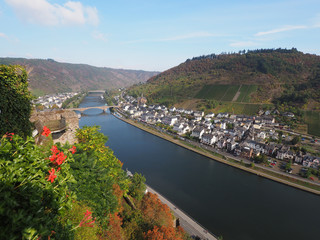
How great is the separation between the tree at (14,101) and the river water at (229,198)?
2020cm

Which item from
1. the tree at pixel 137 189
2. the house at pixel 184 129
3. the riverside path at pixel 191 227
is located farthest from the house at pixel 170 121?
the tree at pixel 137 189

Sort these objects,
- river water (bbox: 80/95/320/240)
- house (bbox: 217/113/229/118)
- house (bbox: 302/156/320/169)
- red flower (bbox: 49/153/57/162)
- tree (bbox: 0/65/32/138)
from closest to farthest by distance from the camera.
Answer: red flower (bbox: 49/153/57/162)
tree (bbox: 0/65/32/138)
river water (bbox: 80/95/320/240)
house (bbox: 302/156/320/169)
house (bbox: 217/113/229/118)

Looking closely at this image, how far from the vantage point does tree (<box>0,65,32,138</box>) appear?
689cm

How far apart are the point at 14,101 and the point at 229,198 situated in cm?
2604

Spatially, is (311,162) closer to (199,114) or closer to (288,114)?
(288,114)

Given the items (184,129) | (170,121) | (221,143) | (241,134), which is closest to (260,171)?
(221,143)

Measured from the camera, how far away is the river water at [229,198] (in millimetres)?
19359

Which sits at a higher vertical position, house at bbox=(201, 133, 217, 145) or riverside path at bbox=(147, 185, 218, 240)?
house at bbox=(201, 133, 217, 145)

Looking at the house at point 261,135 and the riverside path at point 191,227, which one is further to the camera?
the house at point 261,135

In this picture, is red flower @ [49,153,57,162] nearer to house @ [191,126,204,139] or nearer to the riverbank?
the riverbank

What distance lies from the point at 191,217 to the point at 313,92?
7344cm

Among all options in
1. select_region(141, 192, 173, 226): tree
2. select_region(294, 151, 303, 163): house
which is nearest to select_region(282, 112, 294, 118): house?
select_region(294, 151, 303, 163): house

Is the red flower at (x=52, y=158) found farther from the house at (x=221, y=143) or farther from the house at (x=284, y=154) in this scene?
the house at (x=284, y=154)

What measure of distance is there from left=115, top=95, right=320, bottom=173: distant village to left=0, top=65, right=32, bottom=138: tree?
120ft
